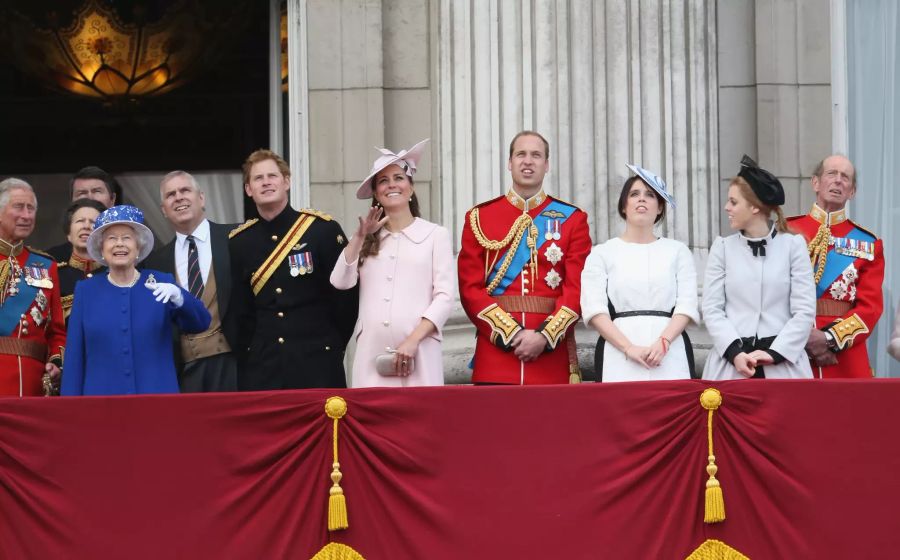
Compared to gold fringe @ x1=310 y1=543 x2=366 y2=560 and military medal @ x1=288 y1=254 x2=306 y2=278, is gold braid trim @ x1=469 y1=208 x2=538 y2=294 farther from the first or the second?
gold fringe @ x1=310 y1=543 x2=366 y2=560

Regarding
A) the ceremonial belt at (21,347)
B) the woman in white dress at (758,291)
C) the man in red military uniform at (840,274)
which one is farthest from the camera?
the man in red military uniform at (840,274)

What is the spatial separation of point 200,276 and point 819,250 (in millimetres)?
3197

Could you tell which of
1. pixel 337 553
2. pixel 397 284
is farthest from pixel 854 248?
pixel 337 553

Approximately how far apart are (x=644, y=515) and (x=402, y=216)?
2010 mm

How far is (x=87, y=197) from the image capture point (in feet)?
30.4

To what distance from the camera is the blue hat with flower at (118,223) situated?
812cm

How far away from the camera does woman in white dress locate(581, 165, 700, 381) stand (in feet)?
26.6

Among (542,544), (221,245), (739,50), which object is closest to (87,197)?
(221,245)

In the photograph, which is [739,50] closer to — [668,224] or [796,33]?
[796,33]

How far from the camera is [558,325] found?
840 centimetres

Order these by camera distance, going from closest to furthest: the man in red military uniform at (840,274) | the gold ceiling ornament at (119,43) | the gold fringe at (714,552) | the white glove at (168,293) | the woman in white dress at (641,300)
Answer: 1. the gold fringe at (714,552)
2. the white glove at (168,293)
3. the woman in white dress at (641,300)
4. the man in red military uniform at (840,274)
5. the gold ceiling ornament at (119,43)

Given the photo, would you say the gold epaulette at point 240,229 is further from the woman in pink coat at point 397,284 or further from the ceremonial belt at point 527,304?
the ceremonial belt at point 527,304

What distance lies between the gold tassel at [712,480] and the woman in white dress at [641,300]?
598 mm

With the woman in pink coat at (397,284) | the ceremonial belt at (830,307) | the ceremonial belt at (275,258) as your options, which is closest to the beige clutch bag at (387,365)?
the woman in pink coat at (397,284)
